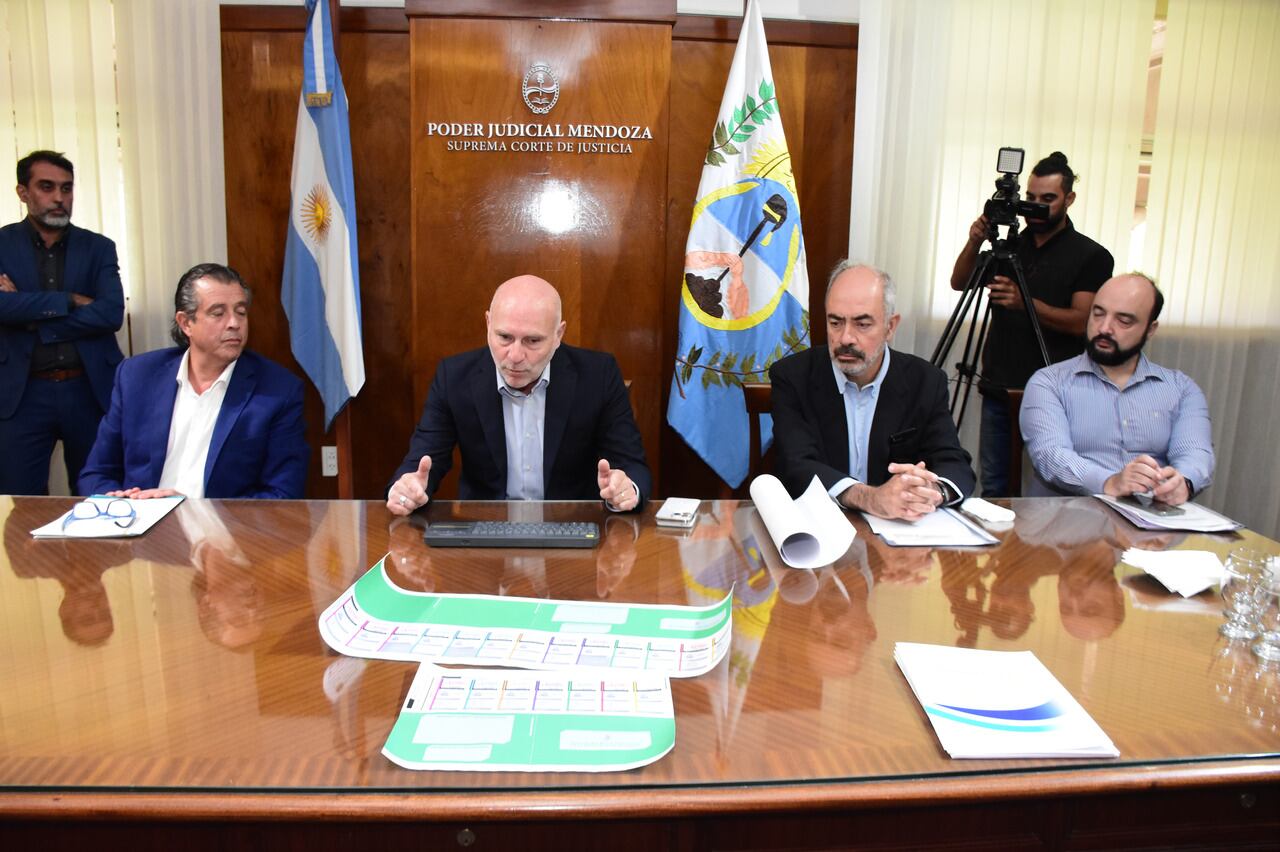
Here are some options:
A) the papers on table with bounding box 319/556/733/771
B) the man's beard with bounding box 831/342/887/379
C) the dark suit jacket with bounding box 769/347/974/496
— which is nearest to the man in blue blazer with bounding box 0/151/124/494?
the papers on table with bounding box 319/556/733/771

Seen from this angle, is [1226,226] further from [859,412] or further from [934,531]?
[934,531]

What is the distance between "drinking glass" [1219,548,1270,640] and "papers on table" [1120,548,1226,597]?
0.28 ft

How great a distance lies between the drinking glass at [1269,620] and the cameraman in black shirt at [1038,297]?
196 cm

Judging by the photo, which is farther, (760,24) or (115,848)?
(760,24)

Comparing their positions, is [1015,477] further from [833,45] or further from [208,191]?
[208,191]

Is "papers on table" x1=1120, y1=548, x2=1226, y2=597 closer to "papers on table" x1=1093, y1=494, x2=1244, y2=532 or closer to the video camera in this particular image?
"papers on table" x1=1093, y1=494, x2=1244, y2=532

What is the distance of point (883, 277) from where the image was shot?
2.41m

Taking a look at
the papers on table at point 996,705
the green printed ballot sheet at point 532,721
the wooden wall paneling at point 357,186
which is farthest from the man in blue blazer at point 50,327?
the papers on table at point 996,705

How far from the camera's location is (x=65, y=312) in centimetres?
321

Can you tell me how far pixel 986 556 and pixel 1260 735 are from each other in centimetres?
64

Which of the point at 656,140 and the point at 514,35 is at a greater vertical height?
the point at 514,35

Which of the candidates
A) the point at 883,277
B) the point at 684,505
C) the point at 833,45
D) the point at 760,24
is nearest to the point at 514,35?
the point at 760,24

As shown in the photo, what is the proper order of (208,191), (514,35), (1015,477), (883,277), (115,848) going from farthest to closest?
Answer: (208,191) < (514,35) < (1015,477) < (883,277) < (115,848)

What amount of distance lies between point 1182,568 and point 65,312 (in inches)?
137
